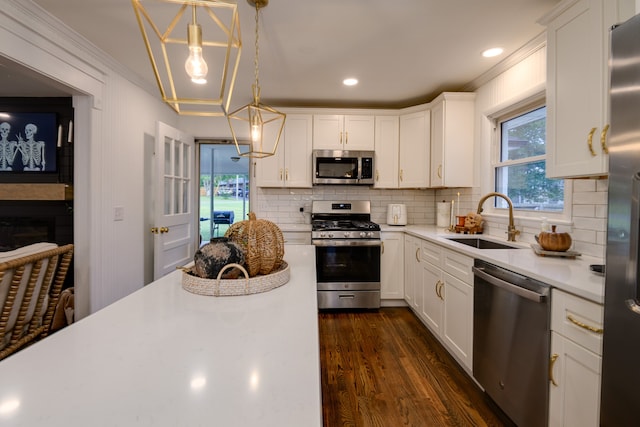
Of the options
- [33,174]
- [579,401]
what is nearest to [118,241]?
[33,174]

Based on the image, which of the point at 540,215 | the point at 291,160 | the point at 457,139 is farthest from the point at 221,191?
the point at 540,215

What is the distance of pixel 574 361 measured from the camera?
4.08 feet

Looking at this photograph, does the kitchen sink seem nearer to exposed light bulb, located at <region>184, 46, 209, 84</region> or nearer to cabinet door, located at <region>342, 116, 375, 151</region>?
cabinet door, located at <region>342, 116, 375, 151</region>

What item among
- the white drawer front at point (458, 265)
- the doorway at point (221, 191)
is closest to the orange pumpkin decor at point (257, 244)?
the white drawer front at point (458, 265)

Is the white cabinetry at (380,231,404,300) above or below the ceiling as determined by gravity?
below

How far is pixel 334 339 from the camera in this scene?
268cm

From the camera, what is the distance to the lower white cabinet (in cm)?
205

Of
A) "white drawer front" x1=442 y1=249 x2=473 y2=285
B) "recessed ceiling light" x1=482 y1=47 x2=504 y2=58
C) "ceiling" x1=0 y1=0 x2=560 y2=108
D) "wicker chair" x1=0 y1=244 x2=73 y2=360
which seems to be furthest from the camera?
"recessed ceiling light" x1=482 y1=47 x2=504 y2=58

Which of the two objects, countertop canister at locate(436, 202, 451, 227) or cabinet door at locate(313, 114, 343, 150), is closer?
countertop canister at locate(436, 202, 451, 227)

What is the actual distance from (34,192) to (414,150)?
→ 12.7ft

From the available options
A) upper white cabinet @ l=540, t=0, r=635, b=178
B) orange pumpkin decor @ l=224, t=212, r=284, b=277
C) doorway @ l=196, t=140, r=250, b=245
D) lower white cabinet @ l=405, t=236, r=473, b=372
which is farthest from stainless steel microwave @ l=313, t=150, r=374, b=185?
doorway @ l=196, t=140, r=250, b=245

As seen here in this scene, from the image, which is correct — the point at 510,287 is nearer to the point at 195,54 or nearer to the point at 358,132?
the point at 195,54

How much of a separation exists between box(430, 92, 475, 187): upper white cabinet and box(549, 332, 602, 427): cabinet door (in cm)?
202

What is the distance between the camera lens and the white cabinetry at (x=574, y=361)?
1155mm
